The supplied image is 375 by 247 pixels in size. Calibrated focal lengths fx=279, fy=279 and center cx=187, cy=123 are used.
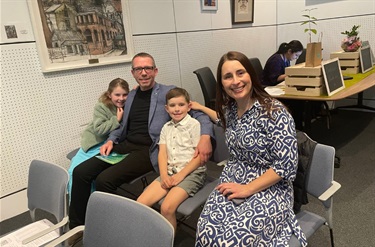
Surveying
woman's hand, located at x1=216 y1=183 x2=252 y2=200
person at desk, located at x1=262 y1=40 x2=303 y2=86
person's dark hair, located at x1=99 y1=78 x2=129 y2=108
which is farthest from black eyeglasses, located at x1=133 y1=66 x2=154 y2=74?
person at desk, located at x1=262 y1=40 x2=303 y2=86

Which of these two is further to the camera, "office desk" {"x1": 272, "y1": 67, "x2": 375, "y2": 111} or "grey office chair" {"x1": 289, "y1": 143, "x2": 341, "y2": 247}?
"office desk" {"x1": 272, "y1": 67, "x2": 375, "y2": 111}

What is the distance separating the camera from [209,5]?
3818mm

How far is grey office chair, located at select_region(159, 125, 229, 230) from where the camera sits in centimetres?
165

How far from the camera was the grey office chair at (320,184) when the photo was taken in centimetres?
141

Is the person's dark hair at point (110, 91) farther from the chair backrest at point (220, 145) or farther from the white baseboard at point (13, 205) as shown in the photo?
the white baseboard at point (13, 205)

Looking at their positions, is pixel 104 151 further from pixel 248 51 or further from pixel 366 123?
pixel 366 123

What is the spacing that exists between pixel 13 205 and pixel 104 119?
1155mm

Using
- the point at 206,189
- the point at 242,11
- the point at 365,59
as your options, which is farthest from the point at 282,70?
the point at 206,189

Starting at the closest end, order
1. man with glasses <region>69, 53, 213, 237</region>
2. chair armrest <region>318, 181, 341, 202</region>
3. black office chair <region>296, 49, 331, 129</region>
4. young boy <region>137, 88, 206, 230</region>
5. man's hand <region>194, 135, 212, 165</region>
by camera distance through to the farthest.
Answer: chair armrest <region>318, 181, 341, 202</region> < young boy <region>137, 88, 206, 230</region> < man's hand <region>194, 135, 212, 165</region> < man with glasses <region>69, 53, 213, 237</region> < black office chair <region>296, 49, 331, 129</region>

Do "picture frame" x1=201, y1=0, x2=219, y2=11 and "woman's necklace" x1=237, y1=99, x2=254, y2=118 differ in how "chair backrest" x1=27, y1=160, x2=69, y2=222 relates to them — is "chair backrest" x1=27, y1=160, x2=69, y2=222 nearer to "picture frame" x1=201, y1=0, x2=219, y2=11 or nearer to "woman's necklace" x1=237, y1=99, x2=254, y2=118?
"woman's necklace" x1=237, y1=99, x2=254, y2=118

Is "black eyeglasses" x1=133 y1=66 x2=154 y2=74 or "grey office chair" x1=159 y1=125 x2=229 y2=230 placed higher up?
"black eyeglasses" x1=133 y1=66 x2=154 y2=74

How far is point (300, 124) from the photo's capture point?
3.46 metres

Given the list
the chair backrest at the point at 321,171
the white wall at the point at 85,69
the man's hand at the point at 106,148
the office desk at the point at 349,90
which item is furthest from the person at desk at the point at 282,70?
the man's hand at the point at 106,148

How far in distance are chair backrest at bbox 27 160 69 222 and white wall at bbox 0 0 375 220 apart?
3.11 ft
